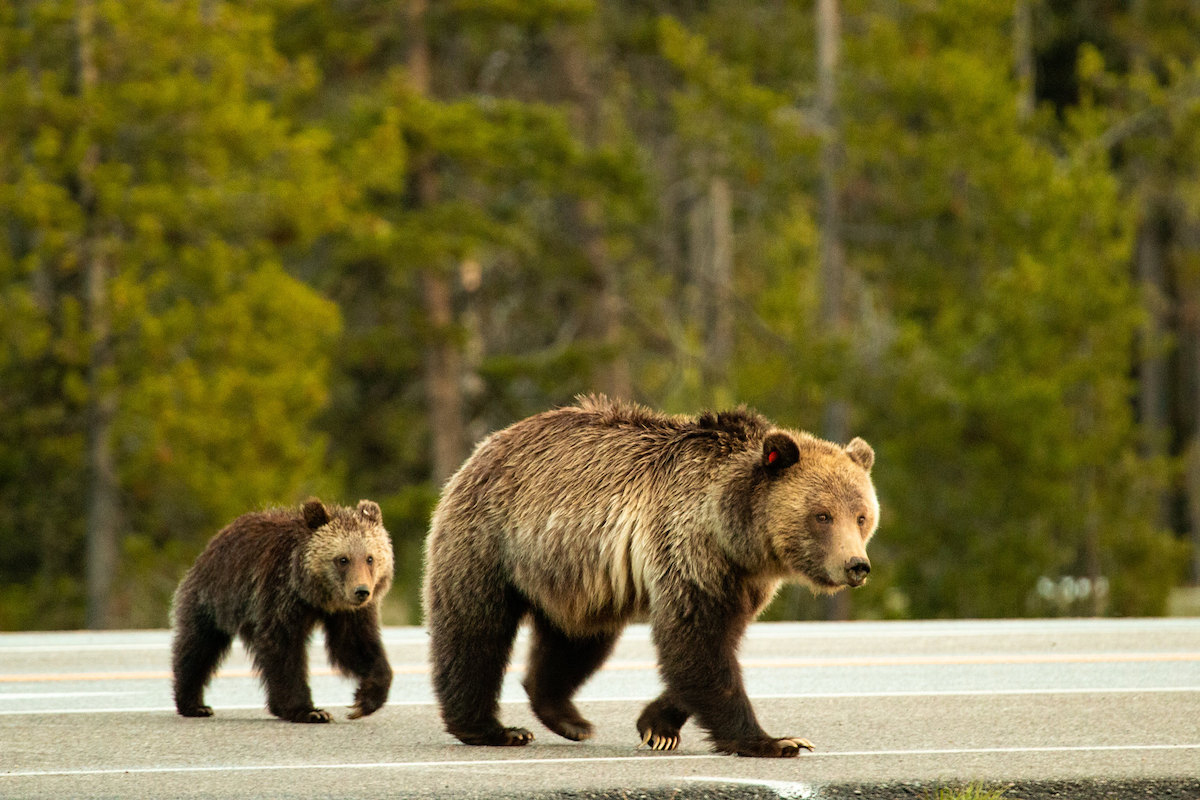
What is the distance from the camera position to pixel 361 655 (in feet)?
26.2

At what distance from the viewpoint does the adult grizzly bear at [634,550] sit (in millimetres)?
6531

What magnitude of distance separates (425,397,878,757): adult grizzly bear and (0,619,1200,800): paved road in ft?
0.90

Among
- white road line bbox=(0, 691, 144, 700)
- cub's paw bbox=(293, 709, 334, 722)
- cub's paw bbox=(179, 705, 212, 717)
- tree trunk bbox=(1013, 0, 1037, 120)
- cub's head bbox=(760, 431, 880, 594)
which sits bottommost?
white road line bbox=(0, 691, 144, 700)

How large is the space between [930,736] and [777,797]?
1825mm

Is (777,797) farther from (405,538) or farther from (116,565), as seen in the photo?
(405,538)

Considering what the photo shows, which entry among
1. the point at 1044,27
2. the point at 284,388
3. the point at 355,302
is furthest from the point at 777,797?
the point at 1044,27

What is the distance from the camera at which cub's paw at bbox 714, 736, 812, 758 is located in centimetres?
Result: 651

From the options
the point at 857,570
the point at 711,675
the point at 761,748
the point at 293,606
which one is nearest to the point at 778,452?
the point at 857,570

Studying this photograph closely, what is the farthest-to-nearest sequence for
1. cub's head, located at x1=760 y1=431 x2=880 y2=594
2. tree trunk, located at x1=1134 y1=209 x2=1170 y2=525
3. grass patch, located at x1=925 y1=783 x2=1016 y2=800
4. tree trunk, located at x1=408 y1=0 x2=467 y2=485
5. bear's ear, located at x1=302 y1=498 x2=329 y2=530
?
tree trunk, located at x1=1134 y1=209 x2=1170 y2=525 → tree trunk, located at x1=408 y1=0 x2=467 y2=485 → bear's ear, located at x1=302 y1=498 x2=329 y2=530 → cub's head, located at x1=760 y1=431 x2=880 y2=594 → grass patch, located at x1=925 y1=783 x2=1016 y2=800

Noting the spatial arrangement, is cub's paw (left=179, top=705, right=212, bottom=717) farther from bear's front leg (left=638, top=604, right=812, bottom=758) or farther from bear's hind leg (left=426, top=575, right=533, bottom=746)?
bear's front leg (left=638, top=604, right=812, bottom=758)

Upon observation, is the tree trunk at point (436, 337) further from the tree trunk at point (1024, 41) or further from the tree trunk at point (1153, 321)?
the tree trunk at point (1153, 321)

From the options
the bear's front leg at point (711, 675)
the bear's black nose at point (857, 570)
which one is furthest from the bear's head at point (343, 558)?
the bear's black nose at point (857, 570)

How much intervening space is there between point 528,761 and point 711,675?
0.89 meters

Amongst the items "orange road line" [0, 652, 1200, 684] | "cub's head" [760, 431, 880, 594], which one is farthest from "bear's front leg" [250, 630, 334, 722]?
"cub's head" [760, 431, 880, 594]
